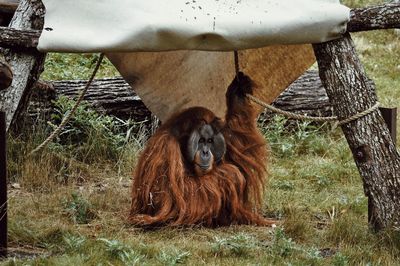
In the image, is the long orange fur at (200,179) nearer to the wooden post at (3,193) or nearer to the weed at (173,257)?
Answer: the weed at (173,257)

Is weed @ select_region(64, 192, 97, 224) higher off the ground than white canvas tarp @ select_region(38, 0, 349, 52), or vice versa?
white canvas tarp @ select_region(38, 0, 349, 52)

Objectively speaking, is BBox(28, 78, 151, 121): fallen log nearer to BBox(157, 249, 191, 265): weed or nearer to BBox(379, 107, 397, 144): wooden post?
BBox(379, 107, 397, 144): wooden post

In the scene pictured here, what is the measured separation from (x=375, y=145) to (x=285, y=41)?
0.58 m

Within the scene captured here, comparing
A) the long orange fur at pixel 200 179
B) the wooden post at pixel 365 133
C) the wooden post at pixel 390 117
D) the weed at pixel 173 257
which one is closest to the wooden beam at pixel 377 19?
the wooden post at pixel 365 133

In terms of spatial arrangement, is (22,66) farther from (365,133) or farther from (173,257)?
(365,133)

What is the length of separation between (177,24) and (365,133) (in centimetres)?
92

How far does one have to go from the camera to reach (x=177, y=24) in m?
3.33

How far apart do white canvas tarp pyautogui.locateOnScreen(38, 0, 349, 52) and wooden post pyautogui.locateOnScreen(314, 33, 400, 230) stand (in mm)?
183

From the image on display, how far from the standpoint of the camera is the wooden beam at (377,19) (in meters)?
3.65

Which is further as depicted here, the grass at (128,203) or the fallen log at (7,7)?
the fallen log at (7,7)

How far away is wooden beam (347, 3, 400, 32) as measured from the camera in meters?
3.65

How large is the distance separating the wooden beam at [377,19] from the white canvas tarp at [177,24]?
151 mm

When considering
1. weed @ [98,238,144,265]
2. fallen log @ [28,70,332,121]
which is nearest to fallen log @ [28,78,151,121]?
fallen log @ [28,70,332,121]

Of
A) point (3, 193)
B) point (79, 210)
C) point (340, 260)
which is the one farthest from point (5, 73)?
point (340, 260)
